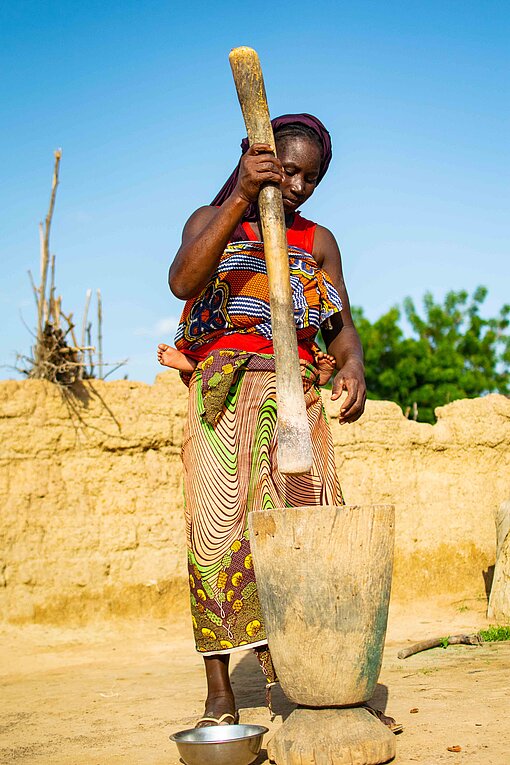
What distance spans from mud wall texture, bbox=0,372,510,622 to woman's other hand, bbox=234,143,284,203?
4047mm

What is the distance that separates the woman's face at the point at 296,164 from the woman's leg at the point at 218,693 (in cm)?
163

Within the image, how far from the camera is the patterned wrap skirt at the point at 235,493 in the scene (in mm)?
2715

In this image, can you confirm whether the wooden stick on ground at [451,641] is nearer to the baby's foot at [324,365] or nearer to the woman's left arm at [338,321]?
the woman's left arm at [338,321]

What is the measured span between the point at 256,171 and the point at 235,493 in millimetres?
1075

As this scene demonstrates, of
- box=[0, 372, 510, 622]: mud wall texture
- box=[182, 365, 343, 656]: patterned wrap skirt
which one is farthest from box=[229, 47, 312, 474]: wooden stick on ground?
box=[0, 372, 510, 622]: mud wall texture

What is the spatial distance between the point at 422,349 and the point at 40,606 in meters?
13.3

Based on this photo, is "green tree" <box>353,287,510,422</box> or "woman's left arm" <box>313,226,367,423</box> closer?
"woman's left arm" <box>313,226,367,423</box>

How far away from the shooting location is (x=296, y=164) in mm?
2873

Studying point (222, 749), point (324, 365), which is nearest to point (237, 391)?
point (324, 365)

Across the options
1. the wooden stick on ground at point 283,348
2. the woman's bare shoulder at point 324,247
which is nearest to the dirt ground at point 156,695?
the wooden stick on ground at point 283,348

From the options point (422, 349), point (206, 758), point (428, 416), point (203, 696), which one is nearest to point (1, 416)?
point (203, 696)

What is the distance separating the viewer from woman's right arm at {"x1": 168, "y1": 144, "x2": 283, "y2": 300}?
2547 mm

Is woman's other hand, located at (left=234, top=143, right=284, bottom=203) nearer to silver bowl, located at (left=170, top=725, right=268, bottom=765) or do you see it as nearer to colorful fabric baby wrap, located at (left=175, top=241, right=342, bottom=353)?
colorful fabric baby wrap, located at (left=175, top=241, right=342, bottom=353)

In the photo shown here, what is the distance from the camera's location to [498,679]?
11.1 feet
